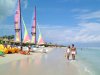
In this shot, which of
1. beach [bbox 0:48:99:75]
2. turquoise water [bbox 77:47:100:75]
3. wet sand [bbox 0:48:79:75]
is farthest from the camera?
turquoise water [bbox 77:47:100:75]

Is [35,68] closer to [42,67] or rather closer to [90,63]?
[42,67]

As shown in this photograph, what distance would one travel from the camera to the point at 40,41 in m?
73.7

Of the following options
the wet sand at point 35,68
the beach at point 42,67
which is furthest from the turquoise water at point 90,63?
the wet sand at point 35,68

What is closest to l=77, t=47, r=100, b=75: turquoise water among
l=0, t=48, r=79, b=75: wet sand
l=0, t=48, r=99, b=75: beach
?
l=0, t=48, r=99, b=75: beach

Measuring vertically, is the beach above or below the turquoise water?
above

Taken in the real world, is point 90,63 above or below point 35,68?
below

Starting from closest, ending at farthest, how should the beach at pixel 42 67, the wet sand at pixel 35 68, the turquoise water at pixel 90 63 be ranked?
the wet sand at pixel 35 68
the beach at pixel 42 67
the turquoise water at pixel 90 63

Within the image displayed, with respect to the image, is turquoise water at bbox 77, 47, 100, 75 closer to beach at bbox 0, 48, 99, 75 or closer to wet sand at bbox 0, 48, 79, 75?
beach at bbox 0, 48, 99, 75

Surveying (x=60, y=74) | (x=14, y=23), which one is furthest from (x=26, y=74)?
(x=14, y=23)

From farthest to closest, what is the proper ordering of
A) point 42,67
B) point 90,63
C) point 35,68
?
point 90,63 < point 42,67 < point 35,68

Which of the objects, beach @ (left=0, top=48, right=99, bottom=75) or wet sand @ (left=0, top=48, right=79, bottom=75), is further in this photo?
beach @ (left=0, top=48, right=99, bottom=75)

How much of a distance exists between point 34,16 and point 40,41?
12613 millimetres

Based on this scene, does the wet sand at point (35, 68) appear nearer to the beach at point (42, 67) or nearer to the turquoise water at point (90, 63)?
the beach at point (42, 67)

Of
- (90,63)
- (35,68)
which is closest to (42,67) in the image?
(35,68)
